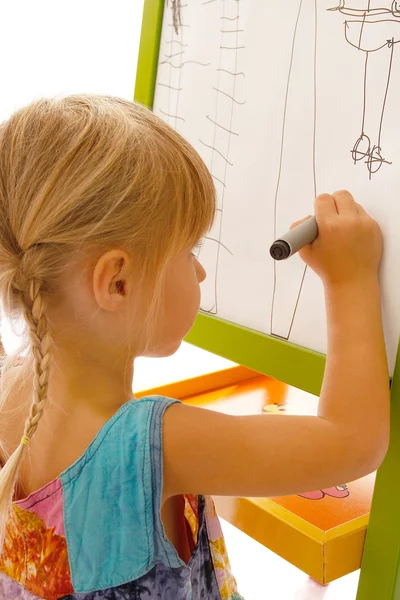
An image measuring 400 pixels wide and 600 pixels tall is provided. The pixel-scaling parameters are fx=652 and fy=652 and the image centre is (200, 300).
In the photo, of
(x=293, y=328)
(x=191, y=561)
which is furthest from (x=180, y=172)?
(x=191, y=561)

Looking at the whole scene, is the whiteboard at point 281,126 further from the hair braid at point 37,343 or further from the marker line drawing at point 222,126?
the hair braid at point 37,343

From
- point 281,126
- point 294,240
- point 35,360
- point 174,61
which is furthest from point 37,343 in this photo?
point 174,61

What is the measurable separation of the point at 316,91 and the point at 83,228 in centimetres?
29

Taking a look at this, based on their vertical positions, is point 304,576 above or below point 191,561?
below

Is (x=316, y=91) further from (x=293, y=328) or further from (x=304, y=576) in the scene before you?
(x=304, y=576)

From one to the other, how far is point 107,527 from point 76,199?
0.92 feet

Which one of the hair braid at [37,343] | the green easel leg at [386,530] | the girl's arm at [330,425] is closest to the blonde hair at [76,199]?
the hair braid at [37,343]

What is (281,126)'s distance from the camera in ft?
2.29

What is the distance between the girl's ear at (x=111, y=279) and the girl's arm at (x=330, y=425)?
0.34 feet

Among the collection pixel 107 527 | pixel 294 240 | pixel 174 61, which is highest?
pixel 174 61

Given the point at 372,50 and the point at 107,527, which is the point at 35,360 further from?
the point at 372,50

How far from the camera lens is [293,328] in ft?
2.23

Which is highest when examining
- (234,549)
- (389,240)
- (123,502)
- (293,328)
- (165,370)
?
(389,240)

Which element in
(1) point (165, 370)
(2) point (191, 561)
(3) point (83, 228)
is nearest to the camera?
(3) point (83, 228)
